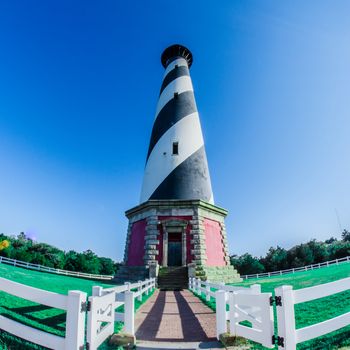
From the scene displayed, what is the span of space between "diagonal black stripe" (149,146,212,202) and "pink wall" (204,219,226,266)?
1.50 meters

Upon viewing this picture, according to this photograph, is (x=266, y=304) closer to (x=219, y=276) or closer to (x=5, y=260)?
(x=219, y=276)

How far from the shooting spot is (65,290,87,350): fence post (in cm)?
253

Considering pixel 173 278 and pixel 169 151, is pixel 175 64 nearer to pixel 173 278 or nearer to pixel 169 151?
pixel 169 151

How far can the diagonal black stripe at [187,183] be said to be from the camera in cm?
1544

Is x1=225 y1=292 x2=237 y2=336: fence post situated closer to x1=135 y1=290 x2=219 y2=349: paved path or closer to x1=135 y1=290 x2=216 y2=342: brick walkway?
x1=135 y1=290 x2=219 y2=349: paved path

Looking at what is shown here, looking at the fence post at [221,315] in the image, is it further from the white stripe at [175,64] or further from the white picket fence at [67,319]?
the white stripe at [175,64]

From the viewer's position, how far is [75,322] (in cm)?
254

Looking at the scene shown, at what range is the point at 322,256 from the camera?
29.5 meters

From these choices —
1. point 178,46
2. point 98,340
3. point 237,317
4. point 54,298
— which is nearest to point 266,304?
point 237,317

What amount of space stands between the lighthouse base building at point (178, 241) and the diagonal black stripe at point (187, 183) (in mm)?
783

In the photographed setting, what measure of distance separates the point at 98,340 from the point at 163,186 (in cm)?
1271

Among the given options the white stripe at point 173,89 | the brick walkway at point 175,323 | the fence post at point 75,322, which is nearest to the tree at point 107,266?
the white stripe at point 173,89

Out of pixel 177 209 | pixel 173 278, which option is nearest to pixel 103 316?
pixel 173 278

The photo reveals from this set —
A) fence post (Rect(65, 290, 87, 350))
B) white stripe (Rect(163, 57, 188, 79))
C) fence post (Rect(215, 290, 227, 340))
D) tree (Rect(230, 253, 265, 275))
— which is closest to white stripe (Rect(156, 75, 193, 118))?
white stripe (Rect(163, 57, 188, 79))
